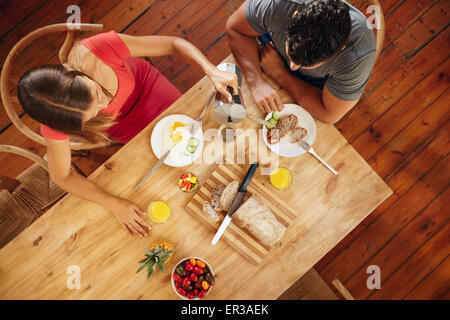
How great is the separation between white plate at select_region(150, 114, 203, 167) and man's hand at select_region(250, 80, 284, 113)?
324 millimetres

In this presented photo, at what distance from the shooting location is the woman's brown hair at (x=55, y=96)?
1.20 m

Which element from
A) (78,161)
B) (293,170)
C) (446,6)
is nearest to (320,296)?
(293,170)

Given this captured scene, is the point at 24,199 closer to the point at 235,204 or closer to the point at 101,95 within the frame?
the point at 101,95

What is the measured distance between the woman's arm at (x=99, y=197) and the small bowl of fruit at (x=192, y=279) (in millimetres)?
247

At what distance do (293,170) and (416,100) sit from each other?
1.75 m

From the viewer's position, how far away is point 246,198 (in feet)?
4.62

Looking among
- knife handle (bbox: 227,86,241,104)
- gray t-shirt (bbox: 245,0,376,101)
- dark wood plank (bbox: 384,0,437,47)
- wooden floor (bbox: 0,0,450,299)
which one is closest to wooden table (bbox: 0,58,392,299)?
gray t-shirt (bbox: 245,0,376,101)

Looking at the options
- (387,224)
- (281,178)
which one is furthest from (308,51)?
(387,224)

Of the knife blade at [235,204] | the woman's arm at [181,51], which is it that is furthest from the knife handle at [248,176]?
the woman's arm at [181,51]

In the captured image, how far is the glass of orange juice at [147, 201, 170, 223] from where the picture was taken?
1425 millimetres

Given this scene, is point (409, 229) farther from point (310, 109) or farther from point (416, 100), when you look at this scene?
point (310, 109)

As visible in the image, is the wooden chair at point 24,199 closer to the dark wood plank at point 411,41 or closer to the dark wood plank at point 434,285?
the dark wood plank at point 411,41

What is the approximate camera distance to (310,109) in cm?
145

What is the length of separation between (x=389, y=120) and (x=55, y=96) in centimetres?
245
